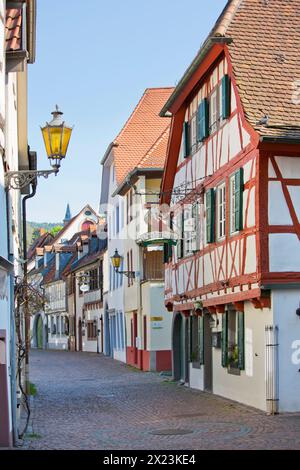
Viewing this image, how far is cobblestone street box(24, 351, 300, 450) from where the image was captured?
14695 mm

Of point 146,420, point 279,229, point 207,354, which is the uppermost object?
point 279,229

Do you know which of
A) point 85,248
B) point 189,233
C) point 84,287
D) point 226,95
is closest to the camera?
point 226,95

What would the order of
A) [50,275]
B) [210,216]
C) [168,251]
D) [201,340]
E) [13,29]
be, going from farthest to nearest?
1. [50,275]
2. [168,251]
3. [201,340]
4. [210,216]
5. [13,29]

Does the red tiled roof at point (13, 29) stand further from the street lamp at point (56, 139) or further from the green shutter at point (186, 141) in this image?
the green shutter at point (186, 141)

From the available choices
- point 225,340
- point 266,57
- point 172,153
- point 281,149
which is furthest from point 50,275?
point 281,149

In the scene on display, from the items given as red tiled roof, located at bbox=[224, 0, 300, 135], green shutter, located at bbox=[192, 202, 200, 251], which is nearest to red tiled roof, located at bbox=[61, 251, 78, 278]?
green shutter, located at bbox=[192, 202, 200, 251]

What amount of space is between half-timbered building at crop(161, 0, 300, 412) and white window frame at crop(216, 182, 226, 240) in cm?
5

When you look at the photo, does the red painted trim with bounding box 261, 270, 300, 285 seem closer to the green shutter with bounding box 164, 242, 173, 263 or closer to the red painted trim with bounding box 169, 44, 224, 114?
the red painted trim with bounding box 169, 44, 224, 114

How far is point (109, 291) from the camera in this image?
4991 centimetres

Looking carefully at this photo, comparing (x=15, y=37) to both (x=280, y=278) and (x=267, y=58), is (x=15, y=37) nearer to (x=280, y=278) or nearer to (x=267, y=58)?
(x=280, y=278)

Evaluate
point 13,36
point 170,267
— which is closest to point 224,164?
point 170,267

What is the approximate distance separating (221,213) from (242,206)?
8.65 ft

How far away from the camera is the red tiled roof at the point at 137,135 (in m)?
42.9

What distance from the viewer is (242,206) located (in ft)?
65.4
